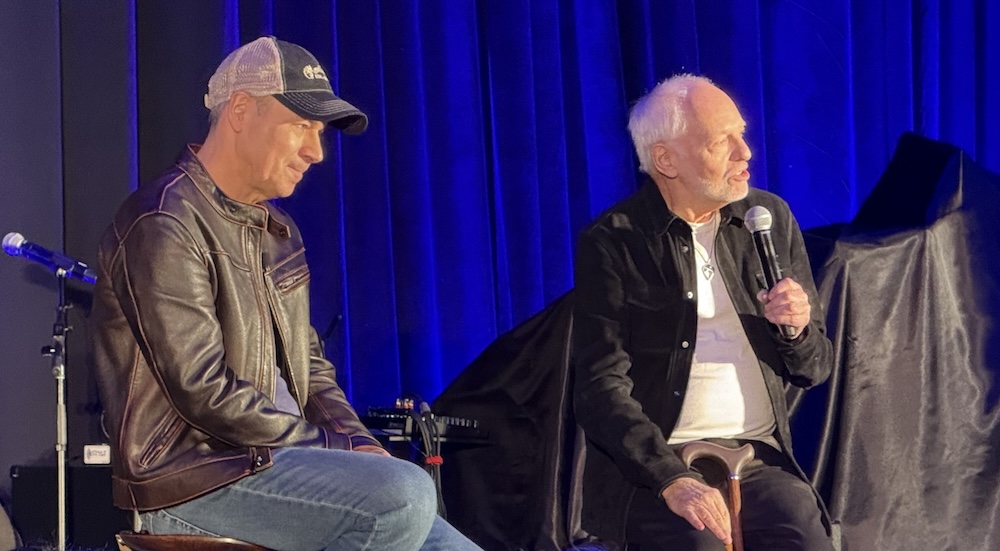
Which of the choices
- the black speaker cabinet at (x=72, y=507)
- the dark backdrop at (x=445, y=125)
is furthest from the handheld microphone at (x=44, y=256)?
the black speaker cabinet at (x=72, y=507)

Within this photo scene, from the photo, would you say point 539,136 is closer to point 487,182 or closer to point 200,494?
point 487,182

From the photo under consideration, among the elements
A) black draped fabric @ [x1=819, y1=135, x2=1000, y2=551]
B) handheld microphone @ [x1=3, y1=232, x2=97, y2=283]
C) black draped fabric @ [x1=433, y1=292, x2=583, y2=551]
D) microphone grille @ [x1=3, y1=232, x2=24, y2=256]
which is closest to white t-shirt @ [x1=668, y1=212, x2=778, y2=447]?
black draped fabric @ [x1=819, y1=135, x2=1000, y2=551]

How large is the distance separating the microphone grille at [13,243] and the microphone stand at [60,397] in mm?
148

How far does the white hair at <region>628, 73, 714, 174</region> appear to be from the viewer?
267 centimetres

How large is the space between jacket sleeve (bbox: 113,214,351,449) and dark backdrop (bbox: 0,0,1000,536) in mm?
2001

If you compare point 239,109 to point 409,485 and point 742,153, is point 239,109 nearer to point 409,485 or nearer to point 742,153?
point 409,485

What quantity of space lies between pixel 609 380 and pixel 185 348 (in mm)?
1036

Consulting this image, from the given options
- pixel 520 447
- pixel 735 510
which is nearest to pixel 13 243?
pixel 520 447

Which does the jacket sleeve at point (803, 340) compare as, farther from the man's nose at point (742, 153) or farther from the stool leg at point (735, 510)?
the stool leg at point (735, 510)

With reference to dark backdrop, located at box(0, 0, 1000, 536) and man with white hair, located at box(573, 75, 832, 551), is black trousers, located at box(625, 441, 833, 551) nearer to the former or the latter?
man with white hair, located at box(573, 75, 832, 551)

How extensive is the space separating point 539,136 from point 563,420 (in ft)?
3.63

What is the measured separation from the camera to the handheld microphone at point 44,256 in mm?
3834

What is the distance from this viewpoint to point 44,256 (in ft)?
12.6

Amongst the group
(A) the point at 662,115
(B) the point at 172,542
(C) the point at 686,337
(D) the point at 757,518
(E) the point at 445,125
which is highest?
(E) the point at 445,125
